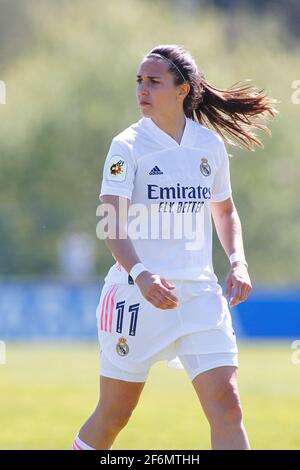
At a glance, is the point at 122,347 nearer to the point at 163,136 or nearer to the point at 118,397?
the point at 118,397

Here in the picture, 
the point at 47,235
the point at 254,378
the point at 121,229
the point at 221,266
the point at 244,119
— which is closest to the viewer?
the point at 121,229

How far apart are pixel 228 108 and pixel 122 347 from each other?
59.0 inches

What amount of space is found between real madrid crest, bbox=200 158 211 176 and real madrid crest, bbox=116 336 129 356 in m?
0.93

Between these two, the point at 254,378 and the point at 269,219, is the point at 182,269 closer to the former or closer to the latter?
the point at 254,378

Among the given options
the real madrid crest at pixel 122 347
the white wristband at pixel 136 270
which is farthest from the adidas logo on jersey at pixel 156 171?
the real madrid crest at pixel 122 347

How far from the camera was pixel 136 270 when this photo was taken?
541 centimetres

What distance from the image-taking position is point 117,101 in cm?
3566

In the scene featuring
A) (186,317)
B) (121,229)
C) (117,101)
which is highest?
(117,101)

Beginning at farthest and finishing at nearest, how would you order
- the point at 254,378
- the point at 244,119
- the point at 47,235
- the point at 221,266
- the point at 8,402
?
1. the point at 47,235
2. the point at 221,266
3. the point at 254,378
4. the point at 8,402
5. the point at 244,119

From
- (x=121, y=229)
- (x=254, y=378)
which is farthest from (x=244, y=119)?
(x=254, y=378)

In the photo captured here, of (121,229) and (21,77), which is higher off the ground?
(21,77)

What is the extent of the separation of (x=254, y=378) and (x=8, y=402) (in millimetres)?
4772

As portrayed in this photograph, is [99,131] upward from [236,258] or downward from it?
upward

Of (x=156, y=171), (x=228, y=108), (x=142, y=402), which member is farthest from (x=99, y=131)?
(x=156, y=171)
